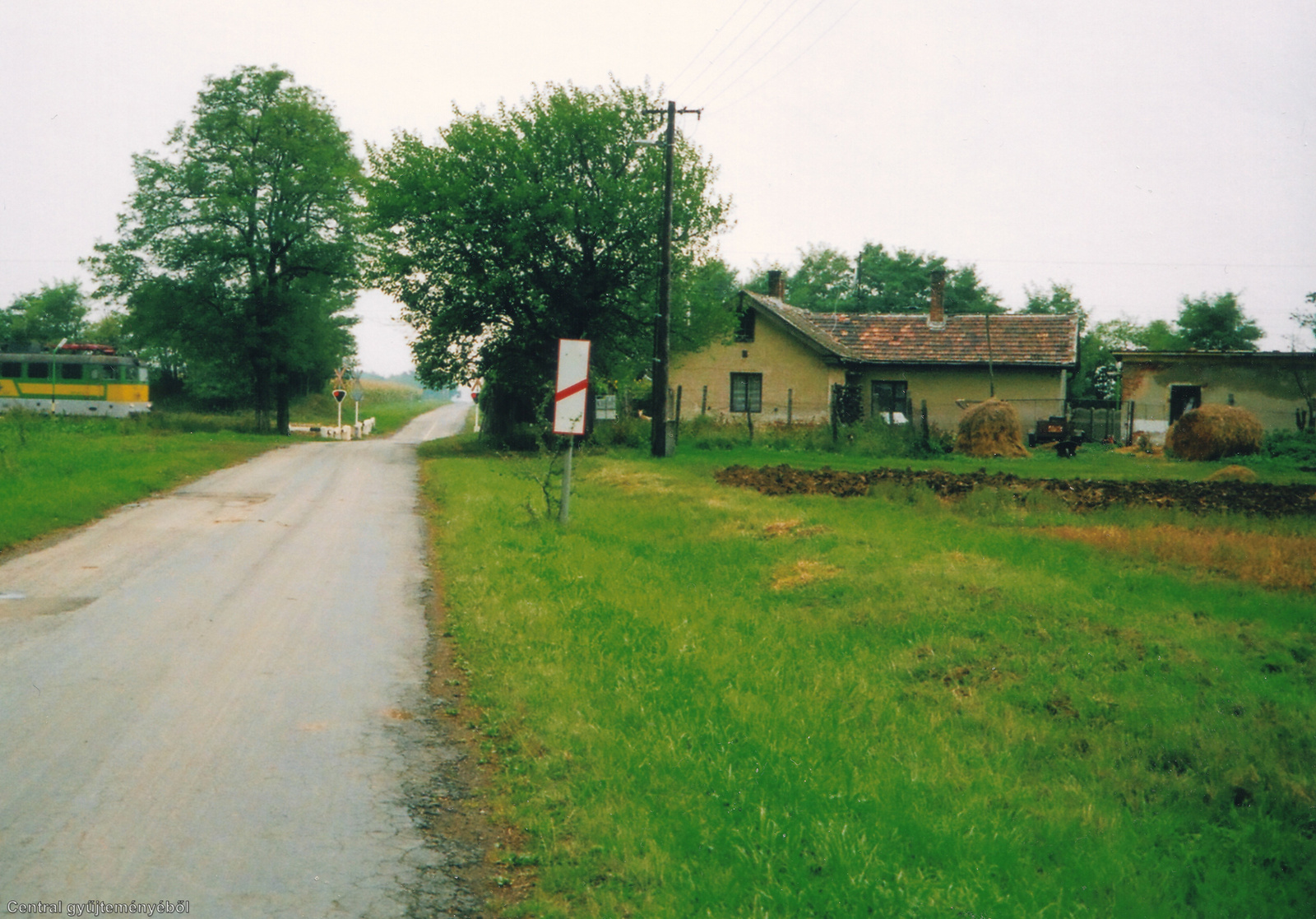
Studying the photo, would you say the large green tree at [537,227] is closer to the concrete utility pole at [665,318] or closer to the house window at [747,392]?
the concrete utility pole at [665,318]

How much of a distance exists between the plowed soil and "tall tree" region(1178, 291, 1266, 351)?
51159 millimetres

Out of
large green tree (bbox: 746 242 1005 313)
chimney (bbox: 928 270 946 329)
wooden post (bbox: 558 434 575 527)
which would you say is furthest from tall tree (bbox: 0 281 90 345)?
wooden post (bbox: 558 434 575 527)

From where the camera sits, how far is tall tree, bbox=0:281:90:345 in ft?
253

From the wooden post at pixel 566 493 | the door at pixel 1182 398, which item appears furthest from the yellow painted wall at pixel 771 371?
the wooden post at pixel 566 493

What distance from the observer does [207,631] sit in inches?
309

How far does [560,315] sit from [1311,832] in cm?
2832

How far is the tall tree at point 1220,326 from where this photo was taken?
64125mm

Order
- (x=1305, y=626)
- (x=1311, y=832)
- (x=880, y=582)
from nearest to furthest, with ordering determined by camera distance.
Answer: (x=1311, y=832)
(x=1305, y=626)
(x=880, y=582)

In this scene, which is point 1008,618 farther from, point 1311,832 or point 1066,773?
point 1311,832

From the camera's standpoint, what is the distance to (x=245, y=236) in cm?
4475

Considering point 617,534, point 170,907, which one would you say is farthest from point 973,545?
point 170,907

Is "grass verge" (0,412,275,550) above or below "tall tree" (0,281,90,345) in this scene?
below

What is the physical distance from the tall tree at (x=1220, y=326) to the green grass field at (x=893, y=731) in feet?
205

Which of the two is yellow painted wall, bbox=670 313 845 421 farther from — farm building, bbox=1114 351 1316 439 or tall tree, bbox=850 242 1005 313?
Result: tall tree, bbox=850 242 1005 313
